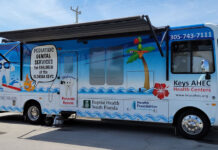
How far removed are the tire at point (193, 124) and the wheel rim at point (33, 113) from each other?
17.0 ft

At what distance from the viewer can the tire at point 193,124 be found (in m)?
6.67

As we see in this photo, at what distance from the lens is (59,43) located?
892 centimetres

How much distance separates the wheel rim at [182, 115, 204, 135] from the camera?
6.71 metres

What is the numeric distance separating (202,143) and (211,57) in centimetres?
228

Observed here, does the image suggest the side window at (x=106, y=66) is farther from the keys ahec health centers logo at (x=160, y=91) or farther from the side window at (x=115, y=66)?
the keys ahec health centers logo at (x=160, y=91)

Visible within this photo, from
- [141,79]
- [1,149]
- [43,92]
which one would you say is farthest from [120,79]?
[1,149]

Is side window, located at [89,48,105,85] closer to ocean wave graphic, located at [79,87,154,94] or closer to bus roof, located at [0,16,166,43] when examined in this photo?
ocean wave graphic, located at [79,87,154,94]

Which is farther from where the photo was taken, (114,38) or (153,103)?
(114,38)

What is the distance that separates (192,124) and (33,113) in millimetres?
5768

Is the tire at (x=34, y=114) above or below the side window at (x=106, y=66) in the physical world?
below

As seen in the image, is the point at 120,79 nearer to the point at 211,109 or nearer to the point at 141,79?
the point at 141,79

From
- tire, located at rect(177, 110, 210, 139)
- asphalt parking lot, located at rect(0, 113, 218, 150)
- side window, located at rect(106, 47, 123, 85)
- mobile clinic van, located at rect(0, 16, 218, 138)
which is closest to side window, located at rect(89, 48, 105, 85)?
mobile clinic van, located at rect(0, 16, 218, 138)

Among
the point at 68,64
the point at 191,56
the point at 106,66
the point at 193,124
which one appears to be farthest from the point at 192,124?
the point at 68,64

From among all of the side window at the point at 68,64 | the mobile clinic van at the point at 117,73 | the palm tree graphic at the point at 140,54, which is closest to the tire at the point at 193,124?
the mobile clinic van at the point at 117,73
